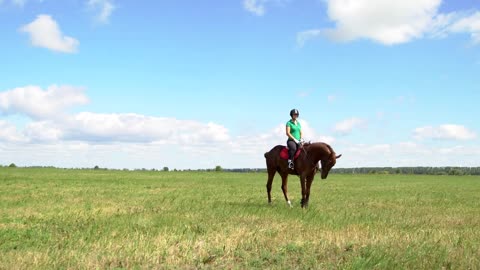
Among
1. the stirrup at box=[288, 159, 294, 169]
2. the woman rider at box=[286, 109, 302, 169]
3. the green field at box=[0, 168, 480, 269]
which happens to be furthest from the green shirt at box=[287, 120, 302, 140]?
the green field at box=[0, 168, 480, 269]

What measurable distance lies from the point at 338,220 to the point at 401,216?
295 centimetres

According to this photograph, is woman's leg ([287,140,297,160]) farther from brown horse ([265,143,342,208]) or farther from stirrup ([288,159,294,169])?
brown horse ([265,143,342,208])

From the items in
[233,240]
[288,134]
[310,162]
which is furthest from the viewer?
[288,134]

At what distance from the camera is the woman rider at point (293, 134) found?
51.0 feet

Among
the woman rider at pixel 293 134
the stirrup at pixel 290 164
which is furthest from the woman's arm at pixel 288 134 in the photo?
the stirrup at pixel 290 164

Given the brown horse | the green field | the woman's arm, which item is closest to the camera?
the green field

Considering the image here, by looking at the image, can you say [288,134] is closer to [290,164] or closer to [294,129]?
[294,129]

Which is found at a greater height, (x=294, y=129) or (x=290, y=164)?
(x=294, y=129)

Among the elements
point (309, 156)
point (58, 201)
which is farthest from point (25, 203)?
point (309, 156)

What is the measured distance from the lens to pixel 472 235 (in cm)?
967

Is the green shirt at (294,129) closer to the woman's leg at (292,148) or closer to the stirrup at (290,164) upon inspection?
the woman's leg at (292,148)

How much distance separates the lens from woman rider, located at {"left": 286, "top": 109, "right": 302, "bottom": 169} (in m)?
15.5

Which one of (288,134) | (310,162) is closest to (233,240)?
(310,162)

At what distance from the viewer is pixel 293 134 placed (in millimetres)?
15641
